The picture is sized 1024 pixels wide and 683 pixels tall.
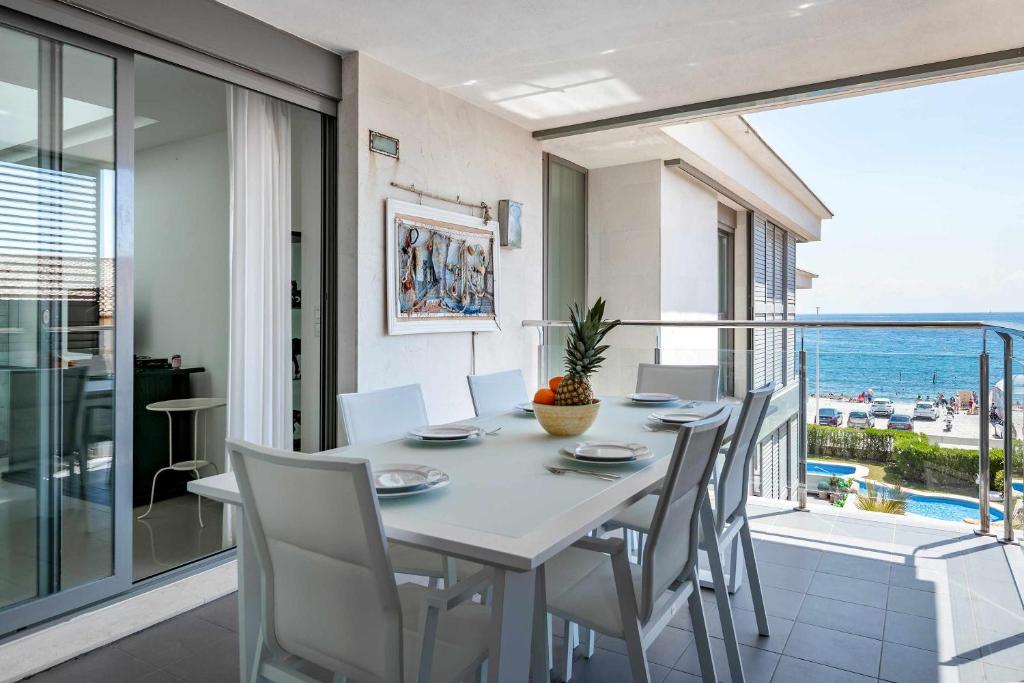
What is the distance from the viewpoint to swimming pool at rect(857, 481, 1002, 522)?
329cm

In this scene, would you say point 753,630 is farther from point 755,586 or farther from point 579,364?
point 579,364

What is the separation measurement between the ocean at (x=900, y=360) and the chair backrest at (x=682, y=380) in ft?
2.76

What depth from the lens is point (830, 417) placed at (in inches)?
146

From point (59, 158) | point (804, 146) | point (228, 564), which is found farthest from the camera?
point (804, 146)

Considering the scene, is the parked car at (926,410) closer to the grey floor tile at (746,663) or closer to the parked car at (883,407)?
the parked car at (883,407)

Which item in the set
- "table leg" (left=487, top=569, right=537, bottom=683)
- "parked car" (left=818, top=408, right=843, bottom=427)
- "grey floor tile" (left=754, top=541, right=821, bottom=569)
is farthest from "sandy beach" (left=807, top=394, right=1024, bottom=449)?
"table leg" (left=487, top=569, right=537, bottom=683)

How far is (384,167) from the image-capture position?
3533 mm

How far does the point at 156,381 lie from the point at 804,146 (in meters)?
20.9

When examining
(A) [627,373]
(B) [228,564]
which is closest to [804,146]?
(A) [627,373]

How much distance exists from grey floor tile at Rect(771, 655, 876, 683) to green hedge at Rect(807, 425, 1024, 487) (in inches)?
70.2

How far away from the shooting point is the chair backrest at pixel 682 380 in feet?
10.4

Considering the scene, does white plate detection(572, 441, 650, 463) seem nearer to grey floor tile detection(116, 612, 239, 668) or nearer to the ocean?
grey floor tile detection(116, 612, 239, 668)

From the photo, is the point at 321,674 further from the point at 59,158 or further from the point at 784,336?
the point at 784,336

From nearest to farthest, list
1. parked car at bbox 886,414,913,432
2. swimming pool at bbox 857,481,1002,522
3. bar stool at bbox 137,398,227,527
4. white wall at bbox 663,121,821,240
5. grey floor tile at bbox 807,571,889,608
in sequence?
grey floor tile at bbox 807,571,889,608
swimming pool at bbox 857,481,1002,522
parked car at bbox 886,414,913,432
bar stool at bbox 137,398,227,527
white wall at bbox 663,121,821,240
